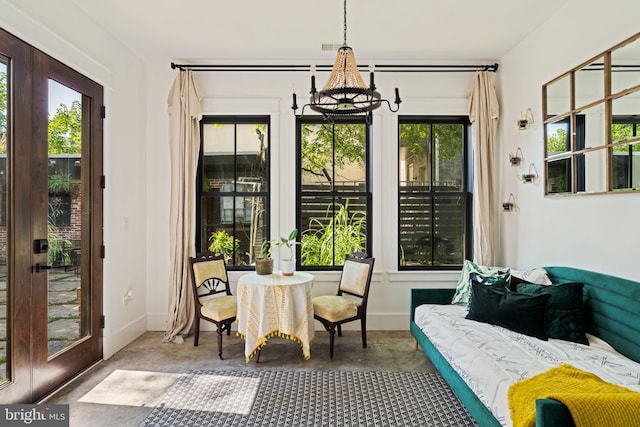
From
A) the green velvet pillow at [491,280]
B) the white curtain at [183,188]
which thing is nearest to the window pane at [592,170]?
the green velvet pillow at [491,280]

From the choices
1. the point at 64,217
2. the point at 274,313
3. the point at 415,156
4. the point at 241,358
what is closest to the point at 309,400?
the point at 274,313

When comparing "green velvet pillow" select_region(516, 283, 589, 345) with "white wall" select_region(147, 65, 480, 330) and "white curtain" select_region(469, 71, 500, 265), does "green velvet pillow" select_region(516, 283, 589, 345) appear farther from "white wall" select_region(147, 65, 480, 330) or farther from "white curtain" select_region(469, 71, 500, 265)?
"white wall" select_region(147, 65, 480, 330)

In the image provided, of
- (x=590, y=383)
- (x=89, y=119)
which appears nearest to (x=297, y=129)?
(x=89, y=119)

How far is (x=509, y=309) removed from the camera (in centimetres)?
260

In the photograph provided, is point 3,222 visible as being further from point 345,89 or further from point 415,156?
point 415,156

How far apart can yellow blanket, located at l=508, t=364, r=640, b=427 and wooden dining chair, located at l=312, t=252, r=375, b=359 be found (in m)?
1.73

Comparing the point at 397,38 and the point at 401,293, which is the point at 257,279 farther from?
the point at 397,38

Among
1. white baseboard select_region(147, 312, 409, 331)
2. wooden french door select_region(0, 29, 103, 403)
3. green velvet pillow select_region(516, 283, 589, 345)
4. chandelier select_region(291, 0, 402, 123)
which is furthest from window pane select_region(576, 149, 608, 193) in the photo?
wooden french door select_region(0, 29, 103, 403)

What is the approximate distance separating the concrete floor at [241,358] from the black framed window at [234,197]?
101 centimetres

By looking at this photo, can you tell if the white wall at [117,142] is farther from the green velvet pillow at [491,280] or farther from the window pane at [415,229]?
the green velvet pillow at [491,280]

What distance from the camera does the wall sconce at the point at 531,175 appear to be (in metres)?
3.33

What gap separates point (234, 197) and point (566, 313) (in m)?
3.24

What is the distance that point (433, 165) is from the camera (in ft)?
13.8

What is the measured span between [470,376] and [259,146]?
10.2 ft
